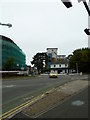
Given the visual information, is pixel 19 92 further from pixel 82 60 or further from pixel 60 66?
pixel 60 66

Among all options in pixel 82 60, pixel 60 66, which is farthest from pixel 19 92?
pixel 60 66

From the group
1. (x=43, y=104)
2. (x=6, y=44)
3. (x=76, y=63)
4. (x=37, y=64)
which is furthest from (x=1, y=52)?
(x=43, y=104)

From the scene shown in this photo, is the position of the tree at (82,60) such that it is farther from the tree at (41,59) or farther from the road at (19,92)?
the road at (19,92)

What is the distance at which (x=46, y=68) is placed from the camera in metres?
160

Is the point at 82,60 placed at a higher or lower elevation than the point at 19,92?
higher

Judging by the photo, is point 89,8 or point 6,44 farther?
point 6,44

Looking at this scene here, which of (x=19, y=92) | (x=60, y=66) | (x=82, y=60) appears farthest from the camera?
(x=60, y=66)

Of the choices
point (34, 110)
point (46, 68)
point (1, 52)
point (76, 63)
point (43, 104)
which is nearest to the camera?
point (34, 110)

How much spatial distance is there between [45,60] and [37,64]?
1281 centimetres

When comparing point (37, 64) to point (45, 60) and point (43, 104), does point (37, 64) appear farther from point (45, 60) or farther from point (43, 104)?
point (43, 104)

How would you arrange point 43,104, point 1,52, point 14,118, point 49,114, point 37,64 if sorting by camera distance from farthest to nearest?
point 37,64, point 1,52, point 43,104, point 49,114, point 14,118

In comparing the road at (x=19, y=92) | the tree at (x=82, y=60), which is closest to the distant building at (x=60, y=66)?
the tree at (x=82, y=60)

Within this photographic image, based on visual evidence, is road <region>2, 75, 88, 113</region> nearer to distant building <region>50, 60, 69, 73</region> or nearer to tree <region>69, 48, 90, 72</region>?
tree <region>69, 48, 90, 72</region>

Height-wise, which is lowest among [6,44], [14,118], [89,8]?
[14,118]
